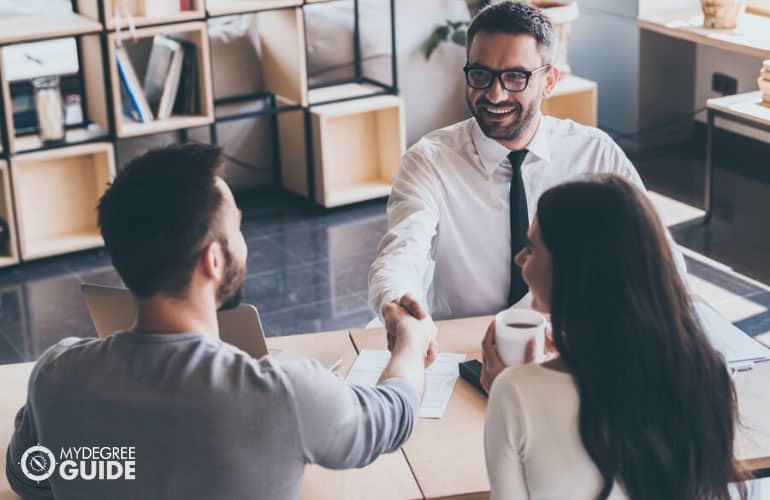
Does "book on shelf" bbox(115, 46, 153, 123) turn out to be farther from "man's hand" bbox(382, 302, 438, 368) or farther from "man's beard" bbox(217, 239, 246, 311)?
"man's beard" bbox(217, 239, 246, 311)

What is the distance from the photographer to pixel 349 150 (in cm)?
542

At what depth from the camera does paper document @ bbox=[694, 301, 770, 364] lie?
2.17 m

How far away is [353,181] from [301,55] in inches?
28.0

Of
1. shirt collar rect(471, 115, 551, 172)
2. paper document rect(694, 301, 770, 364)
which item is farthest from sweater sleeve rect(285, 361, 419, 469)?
shirt collar rect(471, 115, 551, 172)

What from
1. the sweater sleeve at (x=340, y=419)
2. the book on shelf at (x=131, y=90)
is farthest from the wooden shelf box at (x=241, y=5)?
the sweater sleeve at (x=340, y=419)

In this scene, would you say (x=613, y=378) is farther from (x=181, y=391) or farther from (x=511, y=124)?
(x=511, y=124)

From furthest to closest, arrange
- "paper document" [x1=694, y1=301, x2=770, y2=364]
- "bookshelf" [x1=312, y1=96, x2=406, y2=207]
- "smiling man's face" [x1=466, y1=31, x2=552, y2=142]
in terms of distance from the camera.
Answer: "bookshelf" [x1=312, y1=96, x2=406, y2=207]
"smiling man's face" [x1=466, y1=31, x2=552, y2=142]
"paper document" [x1=694, y1=301, x2=770, y2=364]

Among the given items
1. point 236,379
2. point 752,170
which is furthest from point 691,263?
point 236,379

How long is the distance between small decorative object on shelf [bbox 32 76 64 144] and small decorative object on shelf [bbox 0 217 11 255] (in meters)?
0.38

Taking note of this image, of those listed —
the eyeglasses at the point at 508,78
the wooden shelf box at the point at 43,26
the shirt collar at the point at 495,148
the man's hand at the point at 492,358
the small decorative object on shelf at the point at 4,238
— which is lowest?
the small decorative object on shelf at the point at 4,238

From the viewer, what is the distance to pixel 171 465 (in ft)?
4.86

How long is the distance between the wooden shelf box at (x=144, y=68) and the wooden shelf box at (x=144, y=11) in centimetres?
3

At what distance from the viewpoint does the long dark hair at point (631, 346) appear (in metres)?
1.50

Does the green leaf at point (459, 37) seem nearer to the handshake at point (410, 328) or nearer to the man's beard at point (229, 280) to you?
the handshake at point (410, 328)
